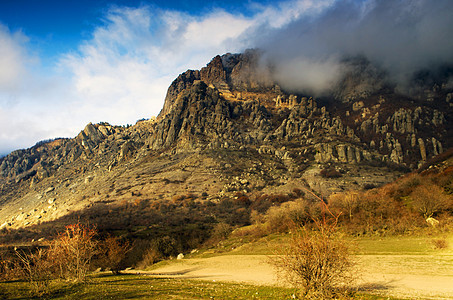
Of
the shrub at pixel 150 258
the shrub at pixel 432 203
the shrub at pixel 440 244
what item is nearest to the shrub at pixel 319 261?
the shrub at pixel 440 244

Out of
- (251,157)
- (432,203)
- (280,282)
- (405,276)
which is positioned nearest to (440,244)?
(405,276)

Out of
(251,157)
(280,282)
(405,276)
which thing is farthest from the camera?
(251,157)

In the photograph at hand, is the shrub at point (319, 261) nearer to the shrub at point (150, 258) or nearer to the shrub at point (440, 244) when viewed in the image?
the shrub at point (440, 244)

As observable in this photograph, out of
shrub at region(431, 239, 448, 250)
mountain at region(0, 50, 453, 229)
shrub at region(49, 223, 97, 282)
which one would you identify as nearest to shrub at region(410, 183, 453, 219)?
shrub at region(431, 239, 448, 250)

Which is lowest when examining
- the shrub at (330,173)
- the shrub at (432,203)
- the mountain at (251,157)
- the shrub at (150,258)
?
the shrub at (150,258)

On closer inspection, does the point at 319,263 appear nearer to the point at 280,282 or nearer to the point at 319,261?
the point at 319,261

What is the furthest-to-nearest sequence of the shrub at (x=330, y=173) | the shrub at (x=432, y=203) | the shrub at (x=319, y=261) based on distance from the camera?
the shrub at (x=330, y=173) → the shrub at (x=432, y=203) → the shrub at (x=319, y=261)

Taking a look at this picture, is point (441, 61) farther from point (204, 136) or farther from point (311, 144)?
point (204, 136)

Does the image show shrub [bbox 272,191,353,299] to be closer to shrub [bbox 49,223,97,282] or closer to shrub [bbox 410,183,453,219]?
shrub [bbox 49,223,97,282]

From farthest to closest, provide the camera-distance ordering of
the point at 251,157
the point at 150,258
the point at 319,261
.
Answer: the point at 251,157 → the point at 150,258 → the point at 319,261

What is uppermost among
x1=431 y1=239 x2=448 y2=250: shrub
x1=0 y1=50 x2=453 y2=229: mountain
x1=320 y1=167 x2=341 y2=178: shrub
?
x1=0 y1=50 x2=453 y2=229: mountain

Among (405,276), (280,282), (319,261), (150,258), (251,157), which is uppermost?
(251,157)

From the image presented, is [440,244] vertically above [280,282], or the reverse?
[280,282]

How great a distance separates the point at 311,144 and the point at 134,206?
112 meters
